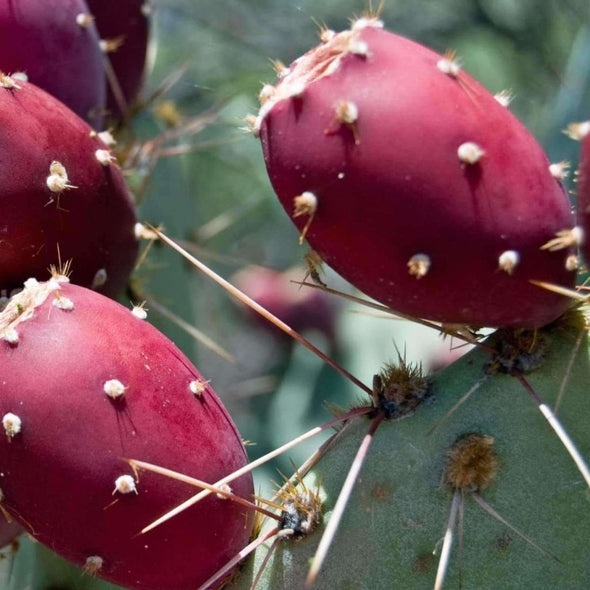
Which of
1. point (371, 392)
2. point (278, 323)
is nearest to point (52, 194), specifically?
point (278, 323)

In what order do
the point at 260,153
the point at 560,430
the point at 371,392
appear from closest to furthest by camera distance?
the point at 560,430, the point at 371,392, the point at 260,153

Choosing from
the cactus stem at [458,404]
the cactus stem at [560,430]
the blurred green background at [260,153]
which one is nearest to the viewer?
the cactus stem at [560,430]

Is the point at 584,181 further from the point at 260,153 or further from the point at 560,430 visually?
the point at 260,153

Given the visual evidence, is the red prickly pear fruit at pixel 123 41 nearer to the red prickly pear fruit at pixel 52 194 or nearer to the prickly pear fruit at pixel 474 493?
the red prickly pear fruit at pixel 52 194

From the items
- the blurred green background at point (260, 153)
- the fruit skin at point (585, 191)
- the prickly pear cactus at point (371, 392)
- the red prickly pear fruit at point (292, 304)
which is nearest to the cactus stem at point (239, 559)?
the prickly pear cactus at point (371, 392)

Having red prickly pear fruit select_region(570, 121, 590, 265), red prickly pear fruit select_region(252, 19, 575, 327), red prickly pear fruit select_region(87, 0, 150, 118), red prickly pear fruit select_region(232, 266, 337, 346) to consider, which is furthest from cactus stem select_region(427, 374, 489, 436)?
red prickly pear fruit select_region(232, 266, 337, 346)
